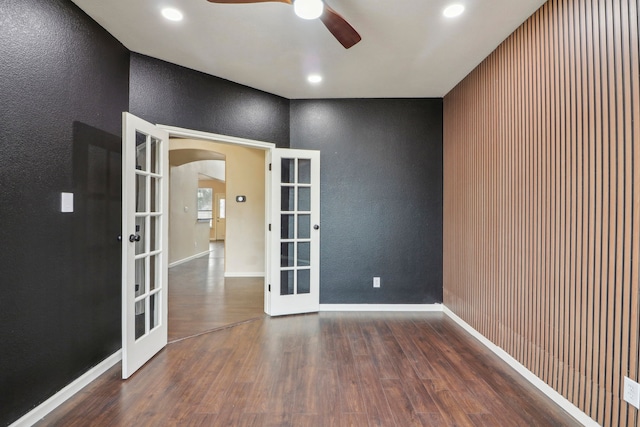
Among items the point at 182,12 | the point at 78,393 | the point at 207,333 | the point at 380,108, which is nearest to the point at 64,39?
the point at 182,12

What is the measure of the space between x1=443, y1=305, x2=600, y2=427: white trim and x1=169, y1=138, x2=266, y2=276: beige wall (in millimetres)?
4018

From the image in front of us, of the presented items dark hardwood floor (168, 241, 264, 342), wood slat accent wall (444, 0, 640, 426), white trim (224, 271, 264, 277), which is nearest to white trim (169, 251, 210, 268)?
dark hardwood floor (168, 241, 264, 342)

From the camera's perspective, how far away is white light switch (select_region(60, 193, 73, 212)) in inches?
79.9

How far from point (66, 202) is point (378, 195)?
3.08 m

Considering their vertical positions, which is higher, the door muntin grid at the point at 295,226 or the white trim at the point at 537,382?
the door muntin grid at the point at 295,226

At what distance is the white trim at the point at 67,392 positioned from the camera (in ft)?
5.78

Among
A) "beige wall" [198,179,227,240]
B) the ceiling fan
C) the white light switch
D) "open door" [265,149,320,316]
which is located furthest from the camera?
"beige wall" [198,179,227,240]

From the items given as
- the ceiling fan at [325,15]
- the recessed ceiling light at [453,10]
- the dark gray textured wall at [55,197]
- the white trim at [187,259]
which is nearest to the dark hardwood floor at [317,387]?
the dark gray textured wall at [55,197]

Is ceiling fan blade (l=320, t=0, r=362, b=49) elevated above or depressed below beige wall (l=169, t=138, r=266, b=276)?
above

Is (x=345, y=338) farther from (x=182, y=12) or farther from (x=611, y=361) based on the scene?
(x=182, y=12)

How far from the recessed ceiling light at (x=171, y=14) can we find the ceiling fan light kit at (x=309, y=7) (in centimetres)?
102

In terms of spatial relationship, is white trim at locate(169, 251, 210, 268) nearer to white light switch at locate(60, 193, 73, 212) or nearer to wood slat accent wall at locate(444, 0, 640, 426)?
white light switch at locate(60, 193, 73, 212)

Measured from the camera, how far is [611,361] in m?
1.61

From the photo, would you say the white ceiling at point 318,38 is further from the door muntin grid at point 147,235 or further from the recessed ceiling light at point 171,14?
the door muntin grid at point 147,235
